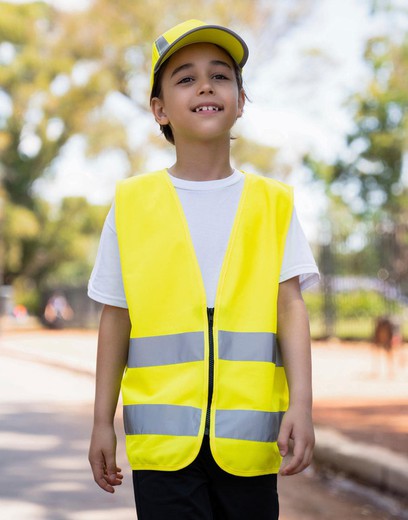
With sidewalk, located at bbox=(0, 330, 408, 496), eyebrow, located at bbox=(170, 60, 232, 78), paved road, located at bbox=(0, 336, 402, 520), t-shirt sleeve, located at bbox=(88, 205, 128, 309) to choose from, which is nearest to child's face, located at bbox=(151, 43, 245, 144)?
eyebrow, located at bbox=(170, 60, 232, 78)

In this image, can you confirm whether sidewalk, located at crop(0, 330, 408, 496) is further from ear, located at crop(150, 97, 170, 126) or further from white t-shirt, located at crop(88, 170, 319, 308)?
ear, located at crop(150, 97, 170, 126)

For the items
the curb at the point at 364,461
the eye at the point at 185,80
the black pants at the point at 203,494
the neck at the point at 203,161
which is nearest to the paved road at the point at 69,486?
the curb at the point at 364,461

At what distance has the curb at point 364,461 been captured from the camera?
5.96 metres

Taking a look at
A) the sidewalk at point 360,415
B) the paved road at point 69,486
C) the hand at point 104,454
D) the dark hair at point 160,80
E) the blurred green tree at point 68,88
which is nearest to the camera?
the hand at point 104,454

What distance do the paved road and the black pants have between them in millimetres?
3063

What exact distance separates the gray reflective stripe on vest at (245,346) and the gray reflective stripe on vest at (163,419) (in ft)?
0.51

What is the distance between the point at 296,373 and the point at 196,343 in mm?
253

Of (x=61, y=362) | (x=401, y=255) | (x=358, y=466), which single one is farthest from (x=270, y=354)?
(x=401, y=255)

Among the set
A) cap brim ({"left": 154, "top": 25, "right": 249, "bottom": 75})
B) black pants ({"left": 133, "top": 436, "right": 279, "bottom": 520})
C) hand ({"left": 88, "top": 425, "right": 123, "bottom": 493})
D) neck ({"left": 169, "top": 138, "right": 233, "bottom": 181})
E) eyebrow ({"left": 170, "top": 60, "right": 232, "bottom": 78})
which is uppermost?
cap brim ({"left": 154, "top": 25, "right": 249, "bottom": 75})

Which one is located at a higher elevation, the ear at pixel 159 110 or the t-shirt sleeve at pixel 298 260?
the ear at pixel 159 110

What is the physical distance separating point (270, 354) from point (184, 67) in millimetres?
757

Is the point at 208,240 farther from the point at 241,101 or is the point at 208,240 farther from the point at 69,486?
the point at 69,486

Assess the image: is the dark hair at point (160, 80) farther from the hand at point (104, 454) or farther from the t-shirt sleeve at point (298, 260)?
the hand at point (104, 454)

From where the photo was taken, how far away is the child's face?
8.70 feet
